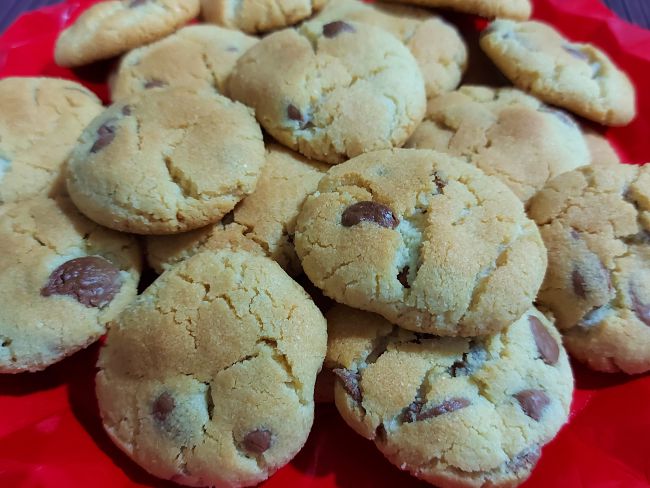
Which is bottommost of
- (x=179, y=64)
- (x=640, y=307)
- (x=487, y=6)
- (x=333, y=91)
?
(x=640, y=307)

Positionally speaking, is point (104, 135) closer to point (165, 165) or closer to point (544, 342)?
point (165, 165)

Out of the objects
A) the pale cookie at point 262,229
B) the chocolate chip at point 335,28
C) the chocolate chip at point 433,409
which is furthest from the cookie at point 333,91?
the chocolate chip at point 433,409

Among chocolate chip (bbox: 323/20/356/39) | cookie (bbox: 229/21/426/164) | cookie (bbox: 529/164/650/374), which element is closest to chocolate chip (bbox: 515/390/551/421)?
cookie (bbox: 529/164/650/374)

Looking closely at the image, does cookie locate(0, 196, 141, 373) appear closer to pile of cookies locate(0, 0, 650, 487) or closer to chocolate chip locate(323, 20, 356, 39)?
pile of cookies locate(0, 0, 650, 487)

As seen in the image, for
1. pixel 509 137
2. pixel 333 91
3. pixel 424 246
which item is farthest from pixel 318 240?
pixel 509 137

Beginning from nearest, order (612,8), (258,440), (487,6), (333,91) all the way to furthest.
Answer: (258,440)
(333,91)
(487,6)
(612,8)

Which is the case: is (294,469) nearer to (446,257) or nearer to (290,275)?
(290,275)
